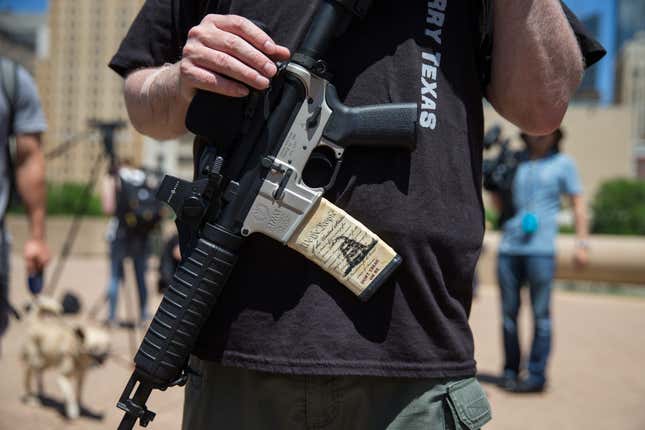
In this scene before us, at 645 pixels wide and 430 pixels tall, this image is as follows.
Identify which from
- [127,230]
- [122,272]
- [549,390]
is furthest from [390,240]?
[122,272]

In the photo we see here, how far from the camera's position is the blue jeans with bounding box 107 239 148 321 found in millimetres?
7168

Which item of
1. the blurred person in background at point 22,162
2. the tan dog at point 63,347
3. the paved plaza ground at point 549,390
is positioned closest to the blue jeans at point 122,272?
the paved plaza ground at point 549,390

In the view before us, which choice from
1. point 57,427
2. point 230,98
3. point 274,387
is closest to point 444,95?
point 230,98

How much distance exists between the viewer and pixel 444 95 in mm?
1454

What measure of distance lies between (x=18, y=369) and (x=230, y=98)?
5466mm

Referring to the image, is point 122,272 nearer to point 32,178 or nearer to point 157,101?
point 32,178

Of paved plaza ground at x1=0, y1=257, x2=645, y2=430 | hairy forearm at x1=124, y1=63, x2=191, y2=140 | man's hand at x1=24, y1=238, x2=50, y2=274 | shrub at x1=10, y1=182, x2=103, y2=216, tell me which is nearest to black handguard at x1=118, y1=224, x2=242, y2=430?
hairy forearm at x1=124, y1=63, x2=191, y2=140

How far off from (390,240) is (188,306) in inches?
16.8

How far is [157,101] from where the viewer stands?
154 cm

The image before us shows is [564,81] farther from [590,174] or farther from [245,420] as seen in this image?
[590,174]

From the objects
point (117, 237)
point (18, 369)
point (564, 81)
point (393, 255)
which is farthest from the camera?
point (117, 237)

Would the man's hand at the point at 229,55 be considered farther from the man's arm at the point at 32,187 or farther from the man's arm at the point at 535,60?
the man's arm at the point at 32,187

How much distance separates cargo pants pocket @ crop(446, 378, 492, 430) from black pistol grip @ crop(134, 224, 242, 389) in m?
0.52

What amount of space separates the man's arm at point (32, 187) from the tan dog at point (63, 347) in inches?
54.5
